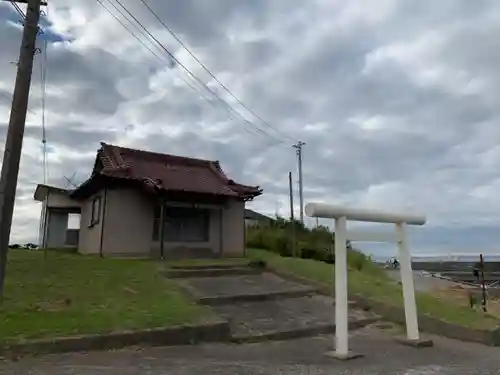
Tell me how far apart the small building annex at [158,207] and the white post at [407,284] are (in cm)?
1007

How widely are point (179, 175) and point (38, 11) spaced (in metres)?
11.3

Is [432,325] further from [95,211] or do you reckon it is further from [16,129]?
[95,211]

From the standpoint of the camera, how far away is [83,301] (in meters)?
9.02

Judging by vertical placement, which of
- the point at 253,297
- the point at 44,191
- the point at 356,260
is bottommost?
the point at 253,297

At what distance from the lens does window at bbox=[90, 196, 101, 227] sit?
18.2m

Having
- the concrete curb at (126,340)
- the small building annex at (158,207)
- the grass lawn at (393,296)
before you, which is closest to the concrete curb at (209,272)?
the grass lawn at (393,296)

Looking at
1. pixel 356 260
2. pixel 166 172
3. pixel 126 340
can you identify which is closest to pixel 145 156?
pixel 166 172

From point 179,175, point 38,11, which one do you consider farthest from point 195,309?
point 179,175

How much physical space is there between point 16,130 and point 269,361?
17.6 ft

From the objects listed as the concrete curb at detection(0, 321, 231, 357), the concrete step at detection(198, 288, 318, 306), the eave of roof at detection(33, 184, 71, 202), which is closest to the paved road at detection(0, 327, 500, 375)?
the concrete curb at detection(0, 321, 231, 357)

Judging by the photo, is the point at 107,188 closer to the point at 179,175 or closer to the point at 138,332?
the point at 179,175

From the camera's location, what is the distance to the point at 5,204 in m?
7.76

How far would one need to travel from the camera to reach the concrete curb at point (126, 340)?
670 centimetres

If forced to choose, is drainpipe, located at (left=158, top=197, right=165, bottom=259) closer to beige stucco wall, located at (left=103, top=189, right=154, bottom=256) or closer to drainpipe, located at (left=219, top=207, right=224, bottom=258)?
beige stucco wall, located at (left=103, top=189, right=154, bottom=256)
